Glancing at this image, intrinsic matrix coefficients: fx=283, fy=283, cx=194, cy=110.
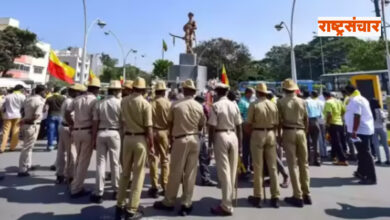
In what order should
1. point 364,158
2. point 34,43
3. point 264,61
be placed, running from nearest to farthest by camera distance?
point 364,158 < point 34,43 < point 264,61

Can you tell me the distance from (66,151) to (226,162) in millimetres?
3471

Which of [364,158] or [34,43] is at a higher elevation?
[34,43]

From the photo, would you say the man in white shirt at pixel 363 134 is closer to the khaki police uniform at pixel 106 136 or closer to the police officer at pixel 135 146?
the police officer at pixel 135 146

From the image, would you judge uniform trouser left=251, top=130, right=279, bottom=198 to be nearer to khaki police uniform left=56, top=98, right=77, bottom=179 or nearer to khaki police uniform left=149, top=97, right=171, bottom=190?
khaki police uniform left=149, top=97, right=171, bottom=190

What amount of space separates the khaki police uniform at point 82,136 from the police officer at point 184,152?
5.26ft

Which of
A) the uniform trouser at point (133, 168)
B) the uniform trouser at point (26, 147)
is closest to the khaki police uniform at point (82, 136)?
the uniform trouser at point (133, 168)

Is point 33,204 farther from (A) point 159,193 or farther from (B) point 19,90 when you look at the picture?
(B) point 19,90

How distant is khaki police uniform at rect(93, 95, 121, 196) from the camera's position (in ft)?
15.6

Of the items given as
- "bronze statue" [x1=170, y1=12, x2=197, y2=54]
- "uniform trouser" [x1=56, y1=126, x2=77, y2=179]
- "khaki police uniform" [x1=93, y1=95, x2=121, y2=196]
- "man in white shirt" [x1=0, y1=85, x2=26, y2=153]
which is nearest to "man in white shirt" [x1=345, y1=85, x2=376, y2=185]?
"khaki police uniform" [x1=93, y1=95, x2=121, y2=196]

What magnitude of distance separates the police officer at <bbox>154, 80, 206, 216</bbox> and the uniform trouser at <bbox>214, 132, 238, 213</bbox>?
379mm

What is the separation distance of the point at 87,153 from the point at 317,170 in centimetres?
554

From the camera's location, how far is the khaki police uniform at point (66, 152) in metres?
5.61

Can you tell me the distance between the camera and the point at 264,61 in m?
74.1

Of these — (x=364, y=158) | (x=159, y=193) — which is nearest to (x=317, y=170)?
(x=364, y=158)
